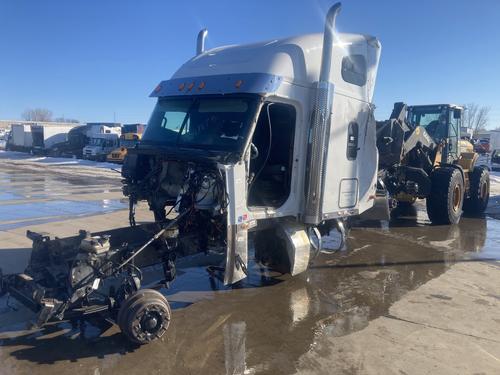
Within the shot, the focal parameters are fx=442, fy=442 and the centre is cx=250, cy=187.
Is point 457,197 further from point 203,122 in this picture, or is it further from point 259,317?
point 203,122

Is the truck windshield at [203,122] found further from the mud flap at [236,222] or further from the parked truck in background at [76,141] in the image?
the parked truck in background at [76,141]

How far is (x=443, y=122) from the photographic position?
484 inches

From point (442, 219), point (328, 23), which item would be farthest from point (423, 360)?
point (442, 219)

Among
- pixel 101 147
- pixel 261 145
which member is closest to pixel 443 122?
pixel 261 145

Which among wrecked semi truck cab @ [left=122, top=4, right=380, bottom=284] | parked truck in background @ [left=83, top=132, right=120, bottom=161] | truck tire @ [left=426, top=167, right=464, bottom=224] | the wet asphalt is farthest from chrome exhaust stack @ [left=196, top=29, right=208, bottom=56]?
parked truck in background @ [left=83, top=132, right=120, bottom=161]

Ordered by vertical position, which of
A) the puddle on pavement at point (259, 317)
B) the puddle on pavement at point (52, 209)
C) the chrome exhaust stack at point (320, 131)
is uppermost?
the chrome exhaust stack at point (320, 131)

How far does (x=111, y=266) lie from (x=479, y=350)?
156 inches

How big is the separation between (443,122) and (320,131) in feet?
25.8

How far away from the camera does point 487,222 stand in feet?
39.4

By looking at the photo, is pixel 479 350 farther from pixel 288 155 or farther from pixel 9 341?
pixel 9 341

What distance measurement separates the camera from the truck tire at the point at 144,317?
4285 millimetres

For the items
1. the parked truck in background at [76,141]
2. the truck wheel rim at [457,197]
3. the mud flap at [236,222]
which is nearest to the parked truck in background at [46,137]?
the parked truck in background at [76,141]

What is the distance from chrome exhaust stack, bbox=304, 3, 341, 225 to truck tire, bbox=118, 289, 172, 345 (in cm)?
250

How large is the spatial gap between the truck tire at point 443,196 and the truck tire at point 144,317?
326 inches
